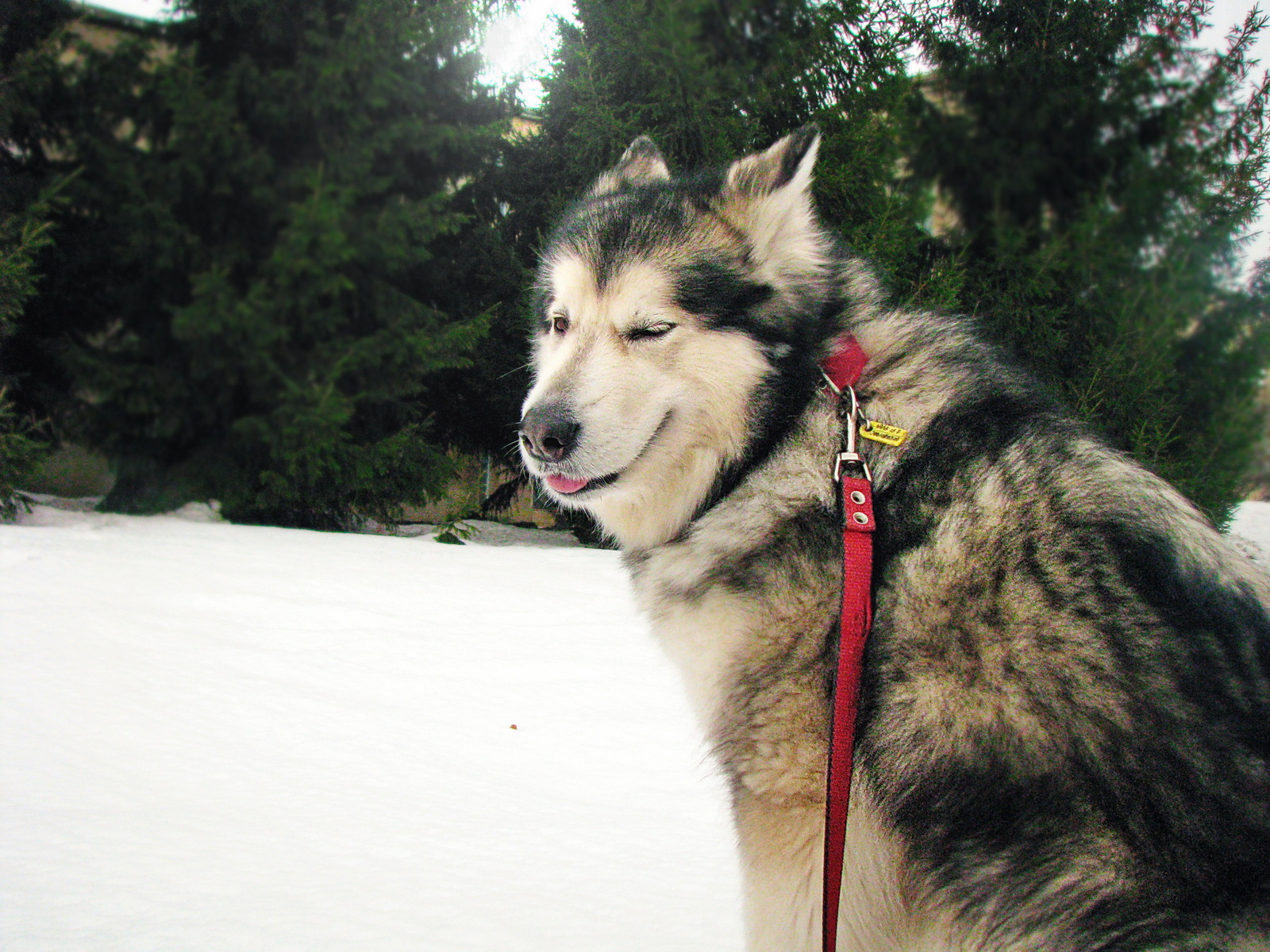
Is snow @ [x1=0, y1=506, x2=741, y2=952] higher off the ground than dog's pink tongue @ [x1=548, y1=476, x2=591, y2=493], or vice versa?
dog's pink tongue @ [x1=548, y1=476, x2=591, y2=493]

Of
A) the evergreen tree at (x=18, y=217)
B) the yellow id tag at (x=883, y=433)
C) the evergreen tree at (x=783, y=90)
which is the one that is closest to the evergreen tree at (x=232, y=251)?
the evergreen tree at (x=18, y=217)

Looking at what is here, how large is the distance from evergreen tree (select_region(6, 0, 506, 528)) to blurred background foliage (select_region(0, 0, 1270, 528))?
19mm

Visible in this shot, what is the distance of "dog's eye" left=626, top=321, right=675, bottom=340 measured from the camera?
1.30m

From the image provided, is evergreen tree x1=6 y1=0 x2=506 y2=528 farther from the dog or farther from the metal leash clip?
the metal leash clip

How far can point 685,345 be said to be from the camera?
128cm

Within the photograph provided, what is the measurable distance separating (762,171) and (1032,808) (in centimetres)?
105

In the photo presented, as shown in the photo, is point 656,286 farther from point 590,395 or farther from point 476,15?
point 476,15

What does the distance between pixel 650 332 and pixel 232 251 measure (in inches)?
150

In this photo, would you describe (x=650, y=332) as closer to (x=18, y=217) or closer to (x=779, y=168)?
(x=779, y=168)

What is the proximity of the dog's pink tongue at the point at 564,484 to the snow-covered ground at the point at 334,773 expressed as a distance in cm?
51

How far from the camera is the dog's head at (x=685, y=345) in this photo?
126 centimetres

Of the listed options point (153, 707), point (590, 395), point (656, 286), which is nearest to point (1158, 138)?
point (656, 286)

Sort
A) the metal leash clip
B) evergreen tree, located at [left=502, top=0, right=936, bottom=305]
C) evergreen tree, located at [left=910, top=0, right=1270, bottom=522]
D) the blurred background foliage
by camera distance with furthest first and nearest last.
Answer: evergreen tree, located at [left=502, top=0, right=936, bottom=305] → the blurred background foliage → evergreen tree, located at [left=910, top=0, right=1270, bottom=522] → the metal leash clip

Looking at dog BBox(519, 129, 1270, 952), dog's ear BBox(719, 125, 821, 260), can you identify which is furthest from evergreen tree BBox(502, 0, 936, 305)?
dog BBox(519, 129, 1270, 952)
